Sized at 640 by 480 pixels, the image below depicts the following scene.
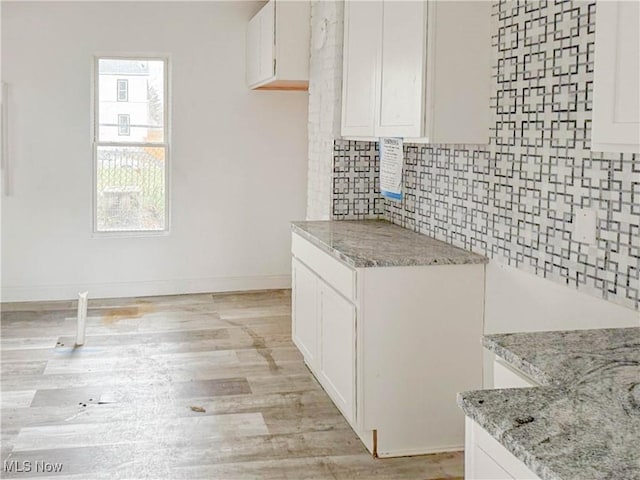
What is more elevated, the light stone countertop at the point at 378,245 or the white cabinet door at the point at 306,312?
the light stone countertop at the point at 378,245

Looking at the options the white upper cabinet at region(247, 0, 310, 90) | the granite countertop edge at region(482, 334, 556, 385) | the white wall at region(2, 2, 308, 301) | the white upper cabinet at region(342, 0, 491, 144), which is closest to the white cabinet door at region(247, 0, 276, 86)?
the white upper cabinet at region(247, 0, 310, 90)

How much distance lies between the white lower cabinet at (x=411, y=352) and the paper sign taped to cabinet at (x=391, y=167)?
964 mm

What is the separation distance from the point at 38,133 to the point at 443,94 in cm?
408

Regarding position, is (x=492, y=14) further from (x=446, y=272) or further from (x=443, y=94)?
(x=446, y=272)

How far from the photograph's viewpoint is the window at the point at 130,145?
6.46 meters

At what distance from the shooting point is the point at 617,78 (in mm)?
1790

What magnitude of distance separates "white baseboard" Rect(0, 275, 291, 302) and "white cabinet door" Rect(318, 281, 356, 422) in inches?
114

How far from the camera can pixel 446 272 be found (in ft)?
11.1

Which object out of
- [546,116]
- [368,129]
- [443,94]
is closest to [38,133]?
[368,129]

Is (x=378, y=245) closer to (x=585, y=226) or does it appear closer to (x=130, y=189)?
(x=585, y=226)

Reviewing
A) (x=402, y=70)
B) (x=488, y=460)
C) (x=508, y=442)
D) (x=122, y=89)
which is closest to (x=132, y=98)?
(x=122, y=89)

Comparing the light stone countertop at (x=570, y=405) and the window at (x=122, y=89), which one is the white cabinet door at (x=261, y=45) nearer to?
the window at (x=122, y=89)

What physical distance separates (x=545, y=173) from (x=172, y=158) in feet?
14.0

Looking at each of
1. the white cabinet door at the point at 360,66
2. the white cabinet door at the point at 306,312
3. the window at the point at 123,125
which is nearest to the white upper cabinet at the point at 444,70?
the white cabinet door at the point at 360,66
